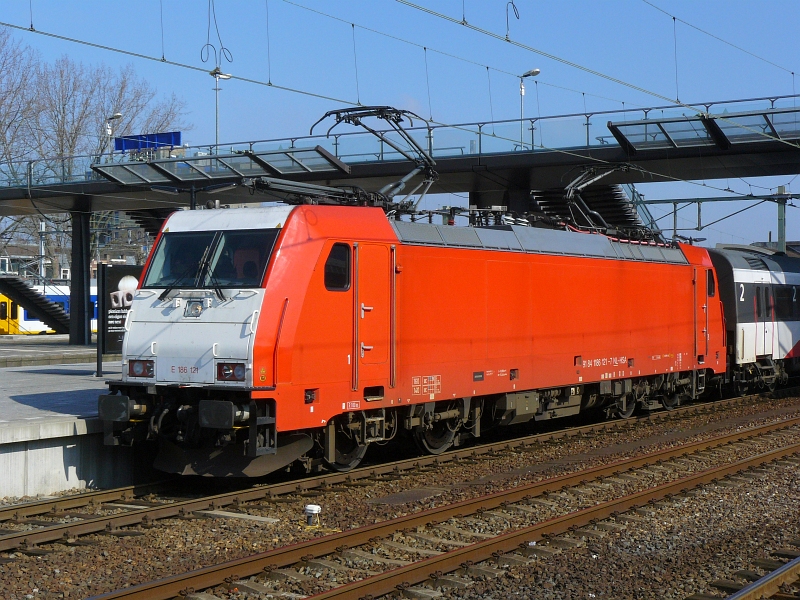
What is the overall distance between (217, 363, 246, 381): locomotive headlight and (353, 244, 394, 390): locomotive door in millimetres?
1592

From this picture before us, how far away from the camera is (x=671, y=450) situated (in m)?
14.1

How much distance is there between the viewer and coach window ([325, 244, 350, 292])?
11.1 meters

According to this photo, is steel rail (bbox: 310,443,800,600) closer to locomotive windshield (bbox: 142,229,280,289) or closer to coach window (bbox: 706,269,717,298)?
locomotive windshield (bbox: 142,229,280,289)

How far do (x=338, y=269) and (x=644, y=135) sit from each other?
1441 centimetres

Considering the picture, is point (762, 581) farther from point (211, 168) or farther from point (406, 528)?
Answer: point (211, 168)

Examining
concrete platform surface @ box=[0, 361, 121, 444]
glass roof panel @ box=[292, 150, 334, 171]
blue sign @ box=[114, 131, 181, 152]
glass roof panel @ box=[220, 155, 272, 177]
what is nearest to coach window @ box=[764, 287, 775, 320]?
glass roof panel @ box=[292, 150, 334, 171]

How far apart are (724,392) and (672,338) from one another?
7139 mm

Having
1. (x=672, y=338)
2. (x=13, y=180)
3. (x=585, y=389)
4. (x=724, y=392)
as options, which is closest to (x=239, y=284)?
(x=585, y=389)

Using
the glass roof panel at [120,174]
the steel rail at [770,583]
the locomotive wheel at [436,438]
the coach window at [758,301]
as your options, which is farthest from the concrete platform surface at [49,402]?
the coach window at [758,301]

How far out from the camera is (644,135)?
2336cm

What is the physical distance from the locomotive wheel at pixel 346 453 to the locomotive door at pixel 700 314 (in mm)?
10383

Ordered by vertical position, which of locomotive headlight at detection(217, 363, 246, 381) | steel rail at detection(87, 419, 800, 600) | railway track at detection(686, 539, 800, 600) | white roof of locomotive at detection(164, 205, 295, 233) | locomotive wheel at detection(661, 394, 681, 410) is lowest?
railway track at detection(686, 539, 800, 600)

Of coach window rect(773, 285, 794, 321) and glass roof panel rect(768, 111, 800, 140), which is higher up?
glass roof panel rect(768, 111, 800, 140)

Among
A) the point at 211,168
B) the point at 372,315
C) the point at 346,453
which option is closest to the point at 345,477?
the point at 346,453
